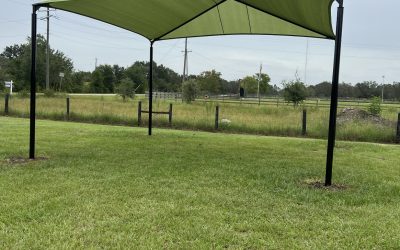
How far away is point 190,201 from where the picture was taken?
526 cm

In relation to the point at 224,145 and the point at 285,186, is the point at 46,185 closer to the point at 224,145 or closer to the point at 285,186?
the point at 285,186

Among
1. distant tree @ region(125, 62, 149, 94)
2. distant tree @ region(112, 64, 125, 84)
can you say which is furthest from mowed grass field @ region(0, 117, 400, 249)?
distant tree @ region(112, 64, 125, 84)

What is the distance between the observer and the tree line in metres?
57.8

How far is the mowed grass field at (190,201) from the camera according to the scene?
3.99 m

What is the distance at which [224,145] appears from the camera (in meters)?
11.1

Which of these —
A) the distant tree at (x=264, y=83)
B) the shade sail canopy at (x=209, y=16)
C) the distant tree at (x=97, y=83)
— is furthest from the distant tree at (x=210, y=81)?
the shade sail canopy at (x=209, y=16)

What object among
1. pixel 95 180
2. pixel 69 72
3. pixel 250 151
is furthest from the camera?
pixel 69 72

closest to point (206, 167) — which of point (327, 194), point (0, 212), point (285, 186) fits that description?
point (285, 186)

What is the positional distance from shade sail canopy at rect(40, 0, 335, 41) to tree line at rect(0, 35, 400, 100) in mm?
45953

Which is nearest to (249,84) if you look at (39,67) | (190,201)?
(39,67)

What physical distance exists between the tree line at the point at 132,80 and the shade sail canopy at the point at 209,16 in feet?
151

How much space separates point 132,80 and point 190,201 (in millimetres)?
64893

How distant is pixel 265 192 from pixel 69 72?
6559 cm

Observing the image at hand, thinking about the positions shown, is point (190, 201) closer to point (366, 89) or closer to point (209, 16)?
point (209, 16)
